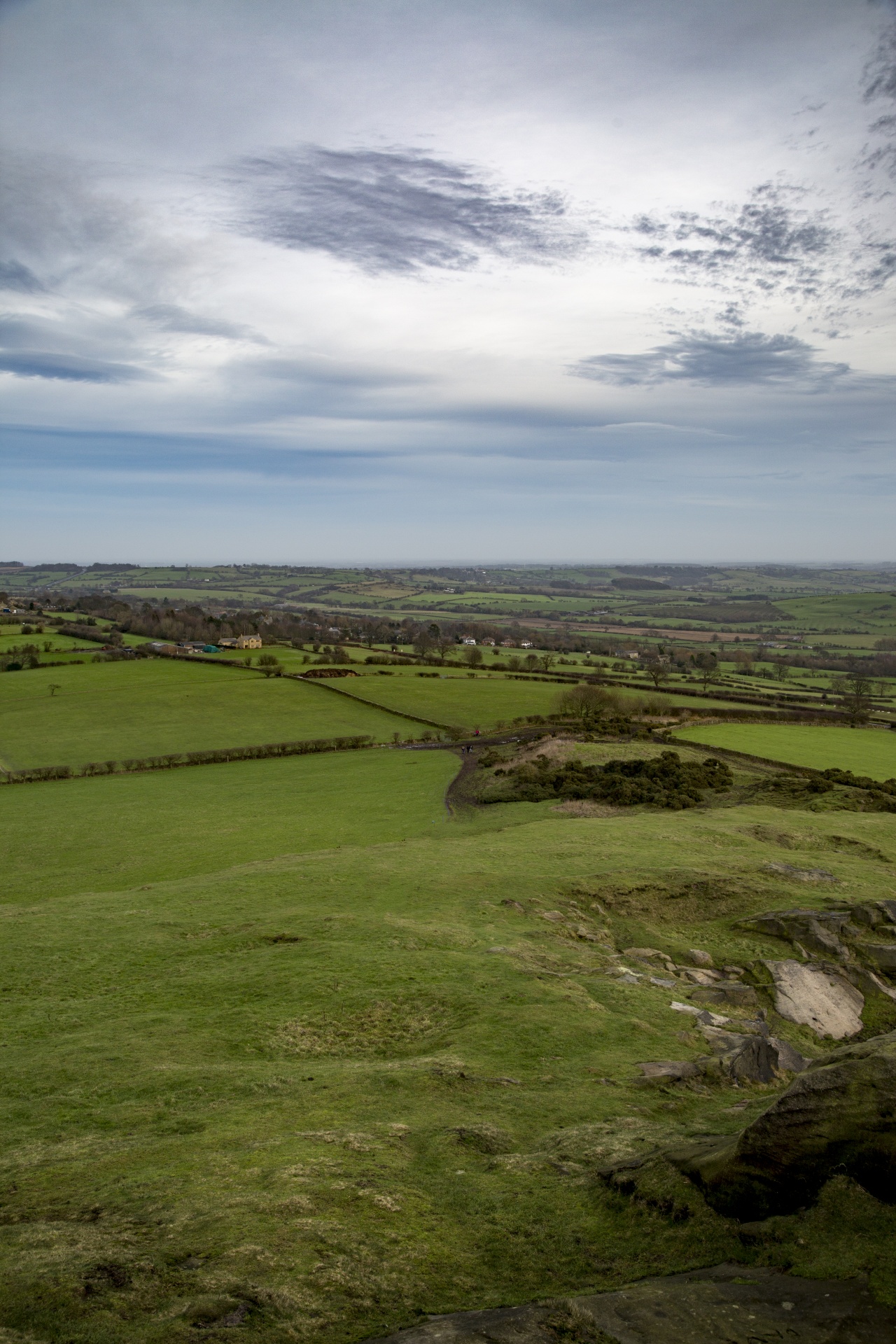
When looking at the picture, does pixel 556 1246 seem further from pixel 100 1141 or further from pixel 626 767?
pixel 626 767

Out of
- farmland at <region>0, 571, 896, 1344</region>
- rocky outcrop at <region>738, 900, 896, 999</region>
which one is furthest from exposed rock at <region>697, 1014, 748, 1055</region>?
rocky outcrop at <region>738, 900, 896, 999</region>

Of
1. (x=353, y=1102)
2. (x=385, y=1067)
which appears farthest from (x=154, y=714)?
(x=353, y=1102)

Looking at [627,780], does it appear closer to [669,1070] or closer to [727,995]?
[727,995]

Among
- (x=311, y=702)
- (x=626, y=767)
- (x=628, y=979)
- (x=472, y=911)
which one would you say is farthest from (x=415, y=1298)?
(x=311, y=702)

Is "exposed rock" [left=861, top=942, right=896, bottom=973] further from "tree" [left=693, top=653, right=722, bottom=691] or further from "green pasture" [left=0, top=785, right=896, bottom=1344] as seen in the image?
"tree" [left=693, top=653, right=722, bottom=691]

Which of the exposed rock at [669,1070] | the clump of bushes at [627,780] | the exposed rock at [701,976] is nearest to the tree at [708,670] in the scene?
the clump of bushes at [627,780]

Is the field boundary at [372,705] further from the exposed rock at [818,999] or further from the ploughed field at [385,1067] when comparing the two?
the exposed rock at [818,999]

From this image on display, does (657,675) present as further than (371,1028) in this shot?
Yes
